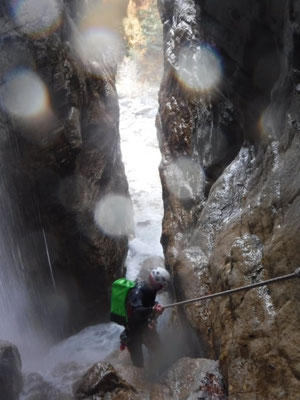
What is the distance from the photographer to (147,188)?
19.3 meters

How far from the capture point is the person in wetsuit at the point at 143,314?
5875 millimetres

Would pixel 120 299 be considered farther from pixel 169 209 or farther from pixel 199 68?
pixel 199 68

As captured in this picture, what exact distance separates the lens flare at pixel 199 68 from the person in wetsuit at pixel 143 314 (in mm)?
4725

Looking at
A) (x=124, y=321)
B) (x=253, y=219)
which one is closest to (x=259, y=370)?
(x=253, y=219)

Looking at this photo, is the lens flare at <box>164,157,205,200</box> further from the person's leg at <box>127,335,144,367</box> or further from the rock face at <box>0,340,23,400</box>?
the rock face at <box>0,340,23,400</box>

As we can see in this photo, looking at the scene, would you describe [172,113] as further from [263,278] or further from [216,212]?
[263,278]

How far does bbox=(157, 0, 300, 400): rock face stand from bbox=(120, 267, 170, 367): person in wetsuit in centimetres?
72

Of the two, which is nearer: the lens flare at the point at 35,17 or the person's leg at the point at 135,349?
the person's leg at the point at 135,349

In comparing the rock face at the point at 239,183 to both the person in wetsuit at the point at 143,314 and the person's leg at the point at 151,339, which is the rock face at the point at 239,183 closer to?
the person in wetsuit at the point at 143,314

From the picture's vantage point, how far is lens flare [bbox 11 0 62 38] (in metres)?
7.98

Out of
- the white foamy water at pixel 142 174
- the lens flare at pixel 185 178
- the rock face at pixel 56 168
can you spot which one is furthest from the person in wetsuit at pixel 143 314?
the white foamy water at pixel 142 174

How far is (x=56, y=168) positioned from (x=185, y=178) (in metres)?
3.31

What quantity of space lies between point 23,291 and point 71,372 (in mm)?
2662

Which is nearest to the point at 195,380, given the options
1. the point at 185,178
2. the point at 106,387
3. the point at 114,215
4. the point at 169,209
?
the point at 106,387
